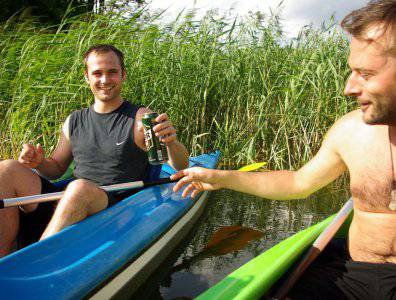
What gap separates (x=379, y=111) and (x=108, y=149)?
165cm

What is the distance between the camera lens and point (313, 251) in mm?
1711

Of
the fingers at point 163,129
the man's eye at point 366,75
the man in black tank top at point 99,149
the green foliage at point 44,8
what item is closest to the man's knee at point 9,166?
the man in black tank top at point 99,149

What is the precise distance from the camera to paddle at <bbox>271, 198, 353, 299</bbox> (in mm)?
1573

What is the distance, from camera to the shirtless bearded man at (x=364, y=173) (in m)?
1.39

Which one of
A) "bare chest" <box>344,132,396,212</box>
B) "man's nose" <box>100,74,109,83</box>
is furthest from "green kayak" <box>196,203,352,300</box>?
"man's nose" <box>100,74,109,83</box>

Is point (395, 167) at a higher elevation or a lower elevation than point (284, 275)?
higher

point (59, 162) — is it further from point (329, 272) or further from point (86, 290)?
point (329, 272)

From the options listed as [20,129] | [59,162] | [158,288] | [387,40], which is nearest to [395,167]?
[387,40]

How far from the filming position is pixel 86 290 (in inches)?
71.5

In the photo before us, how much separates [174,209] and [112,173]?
1.58 ft

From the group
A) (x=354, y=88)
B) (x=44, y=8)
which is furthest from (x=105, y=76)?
(x=44, y=8)

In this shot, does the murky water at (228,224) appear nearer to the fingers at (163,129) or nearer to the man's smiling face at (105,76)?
the fingers at (163,129)

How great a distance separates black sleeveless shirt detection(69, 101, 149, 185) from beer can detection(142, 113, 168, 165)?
0.74 feet

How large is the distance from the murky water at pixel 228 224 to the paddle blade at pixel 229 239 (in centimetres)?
4
